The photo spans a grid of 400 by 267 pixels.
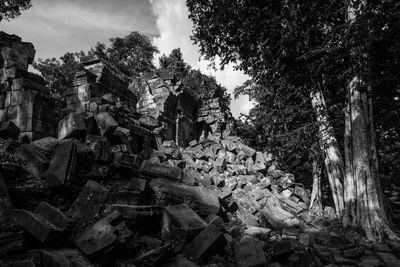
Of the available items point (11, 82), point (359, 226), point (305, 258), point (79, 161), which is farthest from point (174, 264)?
point (11, 82)

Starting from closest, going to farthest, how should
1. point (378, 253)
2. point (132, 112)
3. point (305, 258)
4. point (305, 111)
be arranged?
point (305, 258) < point (378, 253) < point (305, 111) < point (132, 112)

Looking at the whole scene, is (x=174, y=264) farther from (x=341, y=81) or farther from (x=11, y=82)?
(x=341, y=81)

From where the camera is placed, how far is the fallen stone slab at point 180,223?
4641 mm

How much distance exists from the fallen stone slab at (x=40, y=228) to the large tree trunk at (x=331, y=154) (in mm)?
7204

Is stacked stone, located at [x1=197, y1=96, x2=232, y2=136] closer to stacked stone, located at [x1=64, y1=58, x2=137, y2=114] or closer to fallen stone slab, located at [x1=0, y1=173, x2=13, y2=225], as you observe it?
stacked stone, located at [x1=64, y1=58, x2=137, y2=114]

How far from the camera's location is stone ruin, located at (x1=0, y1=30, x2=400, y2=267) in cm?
379

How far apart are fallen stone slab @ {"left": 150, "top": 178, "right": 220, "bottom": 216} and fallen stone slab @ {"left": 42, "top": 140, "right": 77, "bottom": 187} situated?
1660mm

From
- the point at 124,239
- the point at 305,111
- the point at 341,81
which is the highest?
the point at 341,81

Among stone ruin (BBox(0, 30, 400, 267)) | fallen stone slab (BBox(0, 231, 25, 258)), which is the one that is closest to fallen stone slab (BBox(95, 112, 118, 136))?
stone ruin (BBox(0, 30, 400, 267))

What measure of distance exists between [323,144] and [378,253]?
3382 millimetres

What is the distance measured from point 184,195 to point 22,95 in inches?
196

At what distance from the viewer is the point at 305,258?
4793 mm

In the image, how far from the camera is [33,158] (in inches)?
202

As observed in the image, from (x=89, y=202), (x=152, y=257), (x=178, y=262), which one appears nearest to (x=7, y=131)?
(x=89, y=202)
